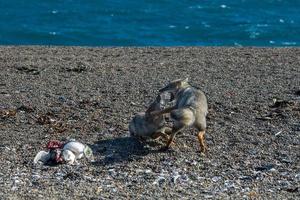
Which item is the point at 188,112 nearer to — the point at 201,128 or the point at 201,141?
the point at 201,128

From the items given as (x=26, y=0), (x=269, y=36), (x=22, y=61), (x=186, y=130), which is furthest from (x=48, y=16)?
(x=186, y=130)

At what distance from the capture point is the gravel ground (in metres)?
8.98

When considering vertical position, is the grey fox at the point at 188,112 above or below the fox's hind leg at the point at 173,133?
above

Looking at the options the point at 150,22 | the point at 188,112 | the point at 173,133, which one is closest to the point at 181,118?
the point at 188,112

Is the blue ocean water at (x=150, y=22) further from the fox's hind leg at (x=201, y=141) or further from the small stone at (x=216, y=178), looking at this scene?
the small stone at (x=216, y=178)

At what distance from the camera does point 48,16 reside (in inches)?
1426

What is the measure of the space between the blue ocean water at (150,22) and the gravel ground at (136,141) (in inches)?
595

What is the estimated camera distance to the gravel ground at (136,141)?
8.98 m

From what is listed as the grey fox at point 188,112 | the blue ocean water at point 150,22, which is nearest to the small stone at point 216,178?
the grey fox at point 188,112

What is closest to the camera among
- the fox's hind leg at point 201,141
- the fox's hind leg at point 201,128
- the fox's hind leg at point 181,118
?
the fox's hind leg at point 181,118

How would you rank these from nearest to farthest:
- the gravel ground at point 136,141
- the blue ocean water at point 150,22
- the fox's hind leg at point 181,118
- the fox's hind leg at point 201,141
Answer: the gravel ground at point 136,141 < the fox's hind leg at point 181,118 < the fox's hind leg at point 201,141 < the blue ocean water at point 150,22

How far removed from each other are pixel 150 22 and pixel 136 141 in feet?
84.5

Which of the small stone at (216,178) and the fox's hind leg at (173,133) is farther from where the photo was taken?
the fox's hind leg at (173,133)

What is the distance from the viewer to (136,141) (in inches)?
414
